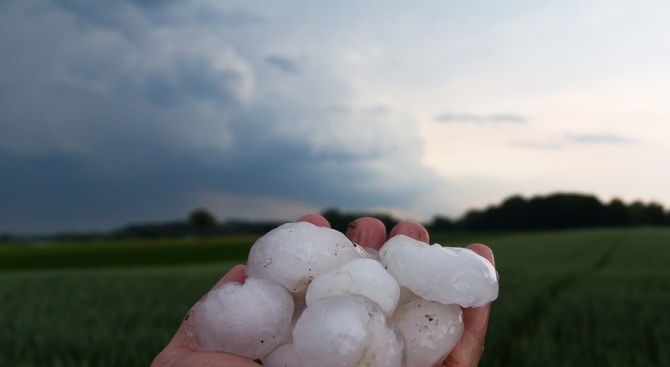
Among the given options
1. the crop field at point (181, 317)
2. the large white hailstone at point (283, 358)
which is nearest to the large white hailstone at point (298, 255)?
the large white hailstone at point (283, 358)

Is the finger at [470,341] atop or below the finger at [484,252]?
below

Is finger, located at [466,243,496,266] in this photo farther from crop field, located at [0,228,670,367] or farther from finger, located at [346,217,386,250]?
crop field, located at [0,228,670,367]

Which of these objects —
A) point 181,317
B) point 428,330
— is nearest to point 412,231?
point 428,330

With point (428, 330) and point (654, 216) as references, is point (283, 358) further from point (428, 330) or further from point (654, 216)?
point (654, 216)

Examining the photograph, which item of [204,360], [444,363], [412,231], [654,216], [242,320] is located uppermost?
[412,231]

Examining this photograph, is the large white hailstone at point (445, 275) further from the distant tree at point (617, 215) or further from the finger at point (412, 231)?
the distant tree at point (617, 215)

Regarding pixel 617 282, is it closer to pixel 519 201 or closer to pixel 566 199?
pixel 519 201

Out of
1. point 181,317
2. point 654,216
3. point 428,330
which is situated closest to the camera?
point 428,330

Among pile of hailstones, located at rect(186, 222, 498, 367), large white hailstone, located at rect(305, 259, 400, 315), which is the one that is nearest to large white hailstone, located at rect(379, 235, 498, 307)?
pile of hailstones, located at rect(186, 222, 498, 367)
